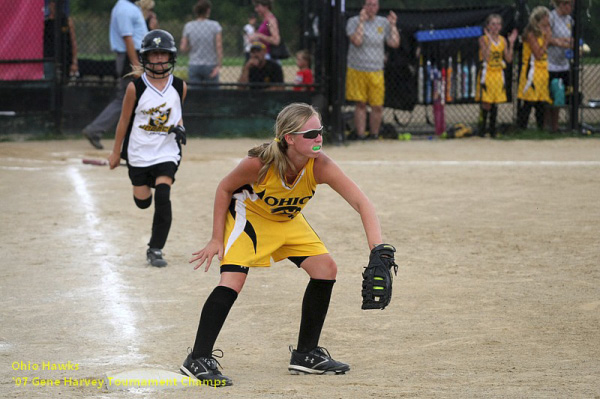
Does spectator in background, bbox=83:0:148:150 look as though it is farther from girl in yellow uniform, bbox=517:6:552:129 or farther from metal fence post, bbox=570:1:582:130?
metal fence post, bbox=570:1:582:130

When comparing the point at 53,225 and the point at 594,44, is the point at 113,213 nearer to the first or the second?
the point at 53,225

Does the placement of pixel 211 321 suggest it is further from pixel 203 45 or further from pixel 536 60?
pixel 536 60

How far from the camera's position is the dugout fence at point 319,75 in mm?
14102

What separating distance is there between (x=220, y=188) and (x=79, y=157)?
328 inches

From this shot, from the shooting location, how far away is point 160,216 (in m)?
7.38

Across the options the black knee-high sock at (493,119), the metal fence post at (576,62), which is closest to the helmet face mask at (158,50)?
the black knee-high sock at (493,119)

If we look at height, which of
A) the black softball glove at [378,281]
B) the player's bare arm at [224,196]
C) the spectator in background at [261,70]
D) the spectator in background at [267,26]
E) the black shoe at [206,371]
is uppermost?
the spectator in background at [267,26]

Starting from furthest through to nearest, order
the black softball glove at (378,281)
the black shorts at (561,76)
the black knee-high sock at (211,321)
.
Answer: the black shorts at (561,76) → the black knee-high sock at (211,321) → the black softball glove at (378,281)

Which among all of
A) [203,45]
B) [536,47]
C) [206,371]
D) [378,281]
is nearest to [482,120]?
[536,47]

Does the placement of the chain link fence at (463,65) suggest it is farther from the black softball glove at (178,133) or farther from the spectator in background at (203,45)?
the black softball glove at (178,133)

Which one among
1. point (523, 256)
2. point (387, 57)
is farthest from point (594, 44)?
point (523, 256)

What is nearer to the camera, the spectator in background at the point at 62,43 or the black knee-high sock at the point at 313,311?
the black knee-high sock at the point at 313,311

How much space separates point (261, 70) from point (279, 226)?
10373 millimetres

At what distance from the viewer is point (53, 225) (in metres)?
8.65
